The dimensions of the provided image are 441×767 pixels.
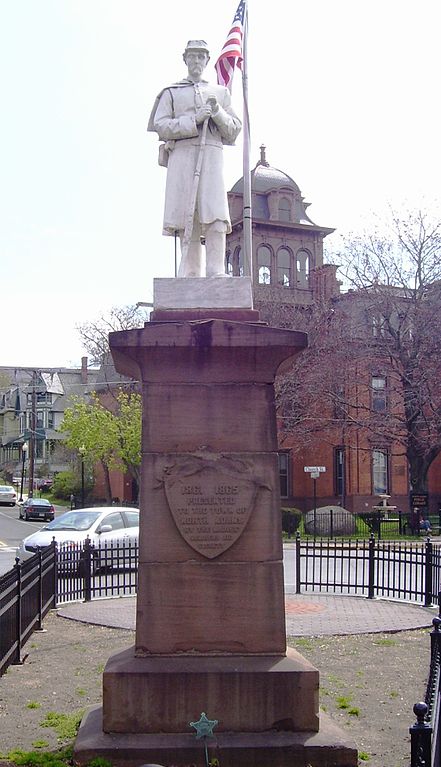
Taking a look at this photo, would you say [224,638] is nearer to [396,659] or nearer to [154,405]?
[154,405]

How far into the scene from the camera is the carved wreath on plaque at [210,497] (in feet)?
22.5

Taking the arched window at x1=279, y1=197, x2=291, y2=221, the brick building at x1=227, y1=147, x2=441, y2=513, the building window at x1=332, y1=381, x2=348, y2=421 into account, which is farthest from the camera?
the arched window at x1=279, y1=197, x2=291, y2=221

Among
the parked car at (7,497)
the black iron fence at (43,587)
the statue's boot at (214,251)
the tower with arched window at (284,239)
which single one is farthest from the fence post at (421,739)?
the parked car at (7,497)

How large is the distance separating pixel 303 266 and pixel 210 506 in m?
42.0

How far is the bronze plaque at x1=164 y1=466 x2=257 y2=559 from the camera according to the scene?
6867 millimetres

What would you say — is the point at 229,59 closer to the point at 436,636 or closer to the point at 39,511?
the point at 436,636

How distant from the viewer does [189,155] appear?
311 inches

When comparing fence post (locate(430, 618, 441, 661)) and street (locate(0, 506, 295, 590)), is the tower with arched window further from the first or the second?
fence post (locate(430, 618, 441, 661))

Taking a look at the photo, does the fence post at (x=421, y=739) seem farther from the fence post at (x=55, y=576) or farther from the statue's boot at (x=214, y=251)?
the fence post at (x=55, y=576)

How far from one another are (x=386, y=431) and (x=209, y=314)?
3000 centimetres

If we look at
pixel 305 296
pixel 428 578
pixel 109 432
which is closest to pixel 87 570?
pixel 428 578

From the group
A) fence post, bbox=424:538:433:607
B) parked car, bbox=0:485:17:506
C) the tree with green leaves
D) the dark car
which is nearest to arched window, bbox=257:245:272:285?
the tree with green leaves

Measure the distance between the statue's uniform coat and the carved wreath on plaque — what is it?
2.34m

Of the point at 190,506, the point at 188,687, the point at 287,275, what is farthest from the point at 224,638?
the point at 287,275
